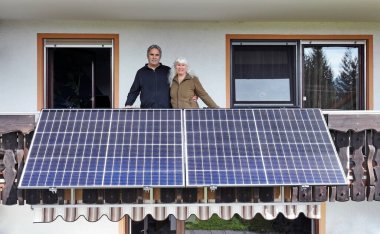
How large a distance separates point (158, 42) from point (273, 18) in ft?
6.26

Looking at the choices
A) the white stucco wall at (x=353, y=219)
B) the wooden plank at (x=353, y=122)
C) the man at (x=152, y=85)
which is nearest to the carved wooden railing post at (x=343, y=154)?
the wooden plank at (x=353, y=122)

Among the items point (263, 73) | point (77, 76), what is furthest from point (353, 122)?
point (77, 76)

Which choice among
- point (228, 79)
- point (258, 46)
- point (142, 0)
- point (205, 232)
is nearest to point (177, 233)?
point (205, 232)

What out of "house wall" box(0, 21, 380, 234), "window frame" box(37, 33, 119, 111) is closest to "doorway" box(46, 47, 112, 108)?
"window frame" box(37, 33, 119, 111)

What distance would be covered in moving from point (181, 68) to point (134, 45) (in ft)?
7.56

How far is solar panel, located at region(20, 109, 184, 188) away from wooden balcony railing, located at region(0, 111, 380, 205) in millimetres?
344

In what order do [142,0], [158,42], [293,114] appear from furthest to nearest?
[158,42]
[142,0]
[293,114]

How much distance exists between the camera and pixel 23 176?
564 centimetres

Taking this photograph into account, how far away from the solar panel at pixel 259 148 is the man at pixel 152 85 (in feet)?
1.64

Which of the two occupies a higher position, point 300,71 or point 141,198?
point 300,71

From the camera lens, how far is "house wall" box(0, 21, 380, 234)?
340 inches

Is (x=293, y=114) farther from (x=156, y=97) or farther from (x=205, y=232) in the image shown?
(x=205, y=232)

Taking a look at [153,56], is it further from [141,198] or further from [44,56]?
[44,56]

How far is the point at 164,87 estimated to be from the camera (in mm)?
6844
